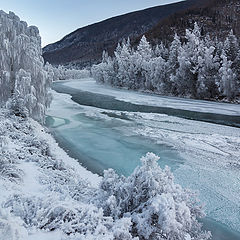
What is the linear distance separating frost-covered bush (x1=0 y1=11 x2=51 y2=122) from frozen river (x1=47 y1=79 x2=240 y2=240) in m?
2.55

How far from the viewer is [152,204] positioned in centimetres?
345

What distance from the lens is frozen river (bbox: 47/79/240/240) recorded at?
23.2 ft

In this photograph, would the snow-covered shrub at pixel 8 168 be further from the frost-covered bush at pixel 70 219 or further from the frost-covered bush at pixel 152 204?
the frost-covered bush at pixel 152 204

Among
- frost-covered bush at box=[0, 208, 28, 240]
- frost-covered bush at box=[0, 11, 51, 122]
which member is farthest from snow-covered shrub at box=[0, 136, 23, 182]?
frost-covered bush at box=[0, 11, 51, 122]

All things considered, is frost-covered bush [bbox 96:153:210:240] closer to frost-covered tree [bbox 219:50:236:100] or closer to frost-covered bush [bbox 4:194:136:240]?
frost-covered bush [bbox 4:194:136:240]

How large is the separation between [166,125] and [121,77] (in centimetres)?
3591

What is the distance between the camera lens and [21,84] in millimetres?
11969

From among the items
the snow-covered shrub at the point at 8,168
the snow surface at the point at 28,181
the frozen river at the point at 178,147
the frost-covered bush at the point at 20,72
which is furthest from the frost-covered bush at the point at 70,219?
the frost-covered bush at the point at 20,72

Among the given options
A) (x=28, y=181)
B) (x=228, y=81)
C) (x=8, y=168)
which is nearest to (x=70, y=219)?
(x=28, y=181)

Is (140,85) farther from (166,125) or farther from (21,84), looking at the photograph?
(21,84)

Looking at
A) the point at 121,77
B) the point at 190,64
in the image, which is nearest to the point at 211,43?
the point at 190,64

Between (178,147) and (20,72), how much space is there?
29.8 feet

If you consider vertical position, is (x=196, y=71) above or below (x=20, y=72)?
below

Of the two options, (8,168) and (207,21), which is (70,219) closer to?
(8,168)
